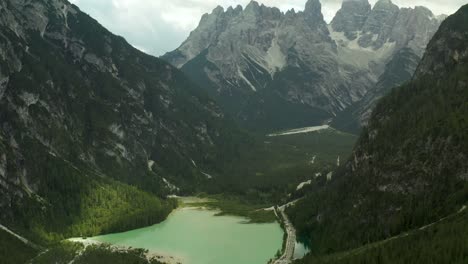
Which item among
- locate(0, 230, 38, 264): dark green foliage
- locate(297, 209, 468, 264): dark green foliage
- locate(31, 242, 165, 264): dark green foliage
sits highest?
locate(0, 230, 38, 264): dark green foliage

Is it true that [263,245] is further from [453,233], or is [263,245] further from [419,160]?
[453,233]

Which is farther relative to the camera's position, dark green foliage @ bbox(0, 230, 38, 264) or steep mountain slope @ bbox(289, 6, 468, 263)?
dark green foliage @ bbox(0, 230, 38, 264)

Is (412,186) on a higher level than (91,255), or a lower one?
higher

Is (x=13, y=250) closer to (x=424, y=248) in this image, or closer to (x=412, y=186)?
(x=424, y=248)

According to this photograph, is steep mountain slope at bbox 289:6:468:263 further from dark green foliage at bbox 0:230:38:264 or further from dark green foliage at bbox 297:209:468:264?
dark green foliage at bbox 0:230:38:264

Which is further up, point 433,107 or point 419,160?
point 433,107

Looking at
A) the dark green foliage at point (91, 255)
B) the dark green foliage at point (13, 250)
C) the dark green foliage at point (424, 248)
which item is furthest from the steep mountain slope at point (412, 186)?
the dark green foliage at point (13, 250)

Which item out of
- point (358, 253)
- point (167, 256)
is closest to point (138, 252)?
point (167, 256)

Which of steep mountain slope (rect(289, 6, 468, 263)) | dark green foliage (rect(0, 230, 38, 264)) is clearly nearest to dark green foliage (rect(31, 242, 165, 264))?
dark green foliage (rect(0, 230, 38, 264))

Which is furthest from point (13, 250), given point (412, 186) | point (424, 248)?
point (412, 186)

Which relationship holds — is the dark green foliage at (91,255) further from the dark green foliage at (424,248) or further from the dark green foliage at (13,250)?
the dark green foliage at (424,248)

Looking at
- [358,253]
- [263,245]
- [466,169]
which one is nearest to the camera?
[358,253]
